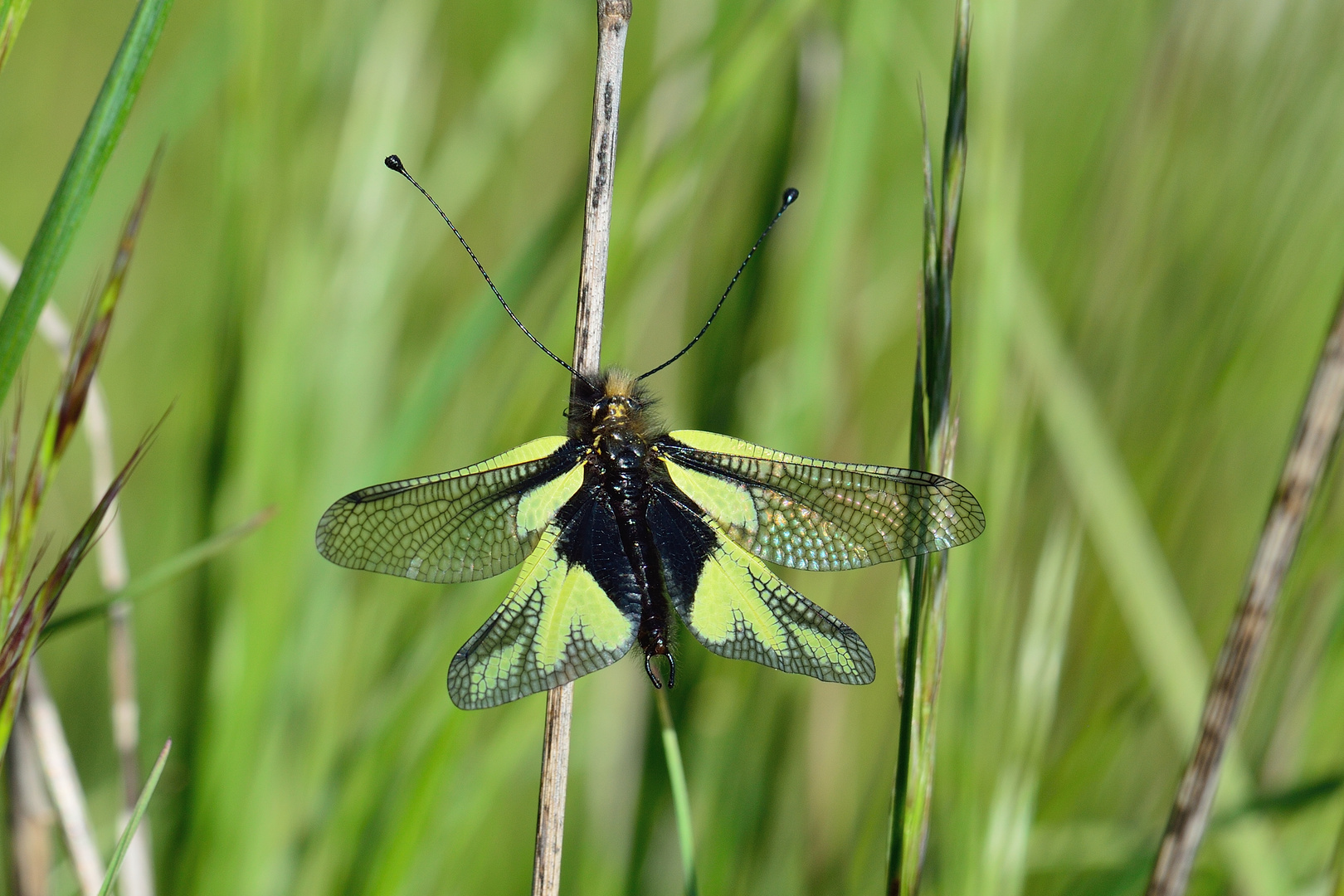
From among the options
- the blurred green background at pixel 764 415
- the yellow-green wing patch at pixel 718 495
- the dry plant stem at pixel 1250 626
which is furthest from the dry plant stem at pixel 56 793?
the dry plant stem at pixel 1250 626

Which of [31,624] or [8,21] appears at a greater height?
[8,21]

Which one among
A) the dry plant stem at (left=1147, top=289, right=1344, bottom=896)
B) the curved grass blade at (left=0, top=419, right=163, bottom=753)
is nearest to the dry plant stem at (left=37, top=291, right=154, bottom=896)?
the curved grass blade at (left=0, top=419, right=163, bottom=753)

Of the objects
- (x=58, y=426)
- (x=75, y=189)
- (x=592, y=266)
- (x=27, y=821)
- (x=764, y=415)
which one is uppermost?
(x=764, y=415)

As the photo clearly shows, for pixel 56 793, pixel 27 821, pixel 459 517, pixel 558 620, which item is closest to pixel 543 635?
pixel 558 620

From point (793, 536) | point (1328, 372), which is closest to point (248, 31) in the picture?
point (793, 536)

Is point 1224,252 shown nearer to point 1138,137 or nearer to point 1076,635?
point 1138,137

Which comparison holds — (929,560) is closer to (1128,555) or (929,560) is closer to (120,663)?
(1128,555)

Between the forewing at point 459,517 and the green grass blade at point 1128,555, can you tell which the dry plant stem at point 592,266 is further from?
the green grass blade at point 1128,555
